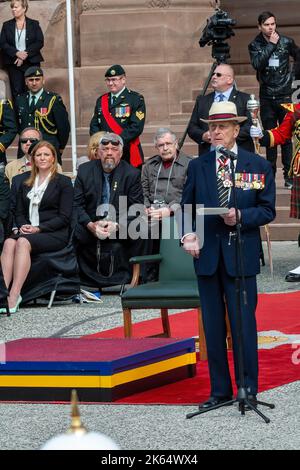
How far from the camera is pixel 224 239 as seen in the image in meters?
8.16

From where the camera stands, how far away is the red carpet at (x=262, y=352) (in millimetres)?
8789

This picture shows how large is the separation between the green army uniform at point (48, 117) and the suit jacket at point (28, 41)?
1621 millimetres

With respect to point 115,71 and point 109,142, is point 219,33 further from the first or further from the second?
point 109,142

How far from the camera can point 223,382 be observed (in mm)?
8258

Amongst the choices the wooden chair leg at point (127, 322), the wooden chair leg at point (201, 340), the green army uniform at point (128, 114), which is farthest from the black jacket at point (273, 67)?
the wooden chair leg at point (201, 340)

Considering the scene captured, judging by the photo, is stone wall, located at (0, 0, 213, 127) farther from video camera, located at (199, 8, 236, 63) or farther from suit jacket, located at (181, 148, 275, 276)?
suit jacket, located at (181, 148, 275, 276)

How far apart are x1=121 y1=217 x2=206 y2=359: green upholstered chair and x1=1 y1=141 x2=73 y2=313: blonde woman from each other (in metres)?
2.20

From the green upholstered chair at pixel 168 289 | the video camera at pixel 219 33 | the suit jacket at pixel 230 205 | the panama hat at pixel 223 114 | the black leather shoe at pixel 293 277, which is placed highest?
the video camera at pixel 219 33

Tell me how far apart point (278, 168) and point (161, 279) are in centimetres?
773

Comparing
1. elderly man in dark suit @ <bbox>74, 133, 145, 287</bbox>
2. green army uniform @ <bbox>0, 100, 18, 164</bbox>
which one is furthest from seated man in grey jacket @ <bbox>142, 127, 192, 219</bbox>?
green army uniform @ <bbox>0, 100, 18, 164</bbox>

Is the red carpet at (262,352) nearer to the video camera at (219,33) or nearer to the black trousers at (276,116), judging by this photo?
the video camera at (219,33)

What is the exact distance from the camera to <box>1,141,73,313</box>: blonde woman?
13102 mm

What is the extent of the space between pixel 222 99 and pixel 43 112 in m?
2.95

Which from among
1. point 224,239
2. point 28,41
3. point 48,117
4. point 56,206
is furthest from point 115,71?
point 224,239
